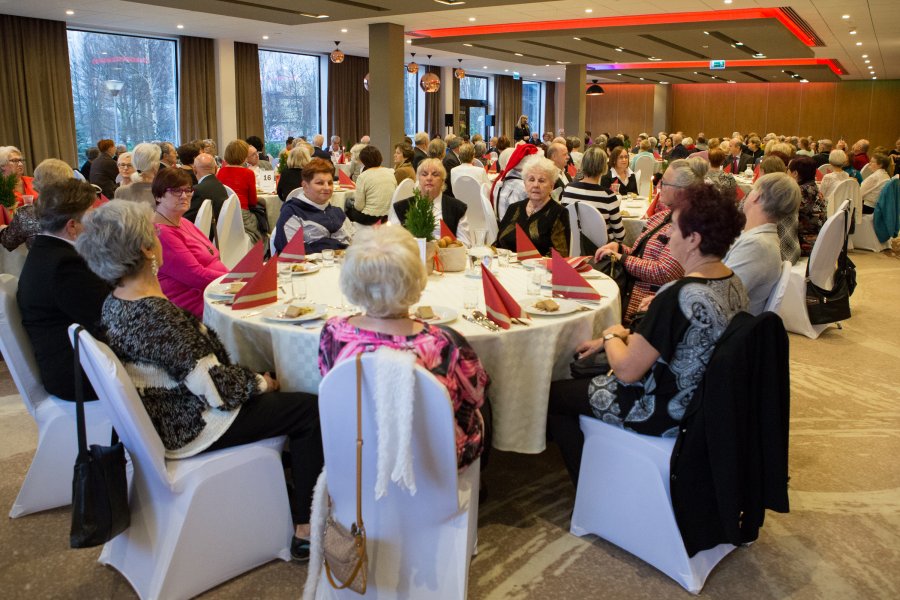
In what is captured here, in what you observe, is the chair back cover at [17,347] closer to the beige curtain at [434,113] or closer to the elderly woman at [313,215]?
the elderly woman at [313,215]

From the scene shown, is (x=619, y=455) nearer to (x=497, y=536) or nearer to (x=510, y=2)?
(x=497, y=536)

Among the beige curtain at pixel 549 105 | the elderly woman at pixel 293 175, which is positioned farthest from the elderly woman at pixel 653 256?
the beige curtain at pixel 549 105

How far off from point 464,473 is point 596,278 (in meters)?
1.46

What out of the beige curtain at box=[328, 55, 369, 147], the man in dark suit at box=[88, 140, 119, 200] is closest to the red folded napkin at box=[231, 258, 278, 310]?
the man in dark suit at box=[88, 140, 119, 200]

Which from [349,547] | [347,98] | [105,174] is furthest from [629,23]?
[349,547]

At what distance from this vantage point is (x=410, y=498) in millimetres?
2068

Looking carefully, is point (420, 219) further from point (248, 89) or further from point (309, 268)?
point (248, 89)

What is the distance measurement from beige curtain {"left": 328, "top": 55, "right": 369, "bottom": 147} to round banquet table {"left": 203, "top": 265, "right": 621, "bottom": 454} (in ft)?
49.7

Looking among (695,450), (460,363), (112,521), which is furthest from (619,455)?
(112,521)

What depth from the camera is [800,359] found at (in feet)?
16.5

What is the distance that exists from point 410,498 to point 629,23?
1127 cm

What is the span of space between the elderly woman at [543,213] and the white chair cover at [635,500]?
74.8 inches

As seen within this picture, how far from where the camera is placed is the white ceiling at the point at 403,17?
969 centimetres

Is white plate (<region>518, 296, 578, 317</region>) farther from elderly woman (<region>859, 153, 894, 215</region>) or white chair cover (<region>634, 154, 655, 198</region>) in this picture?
elderly woman (<region>859, 153, 894, 215</region>)
